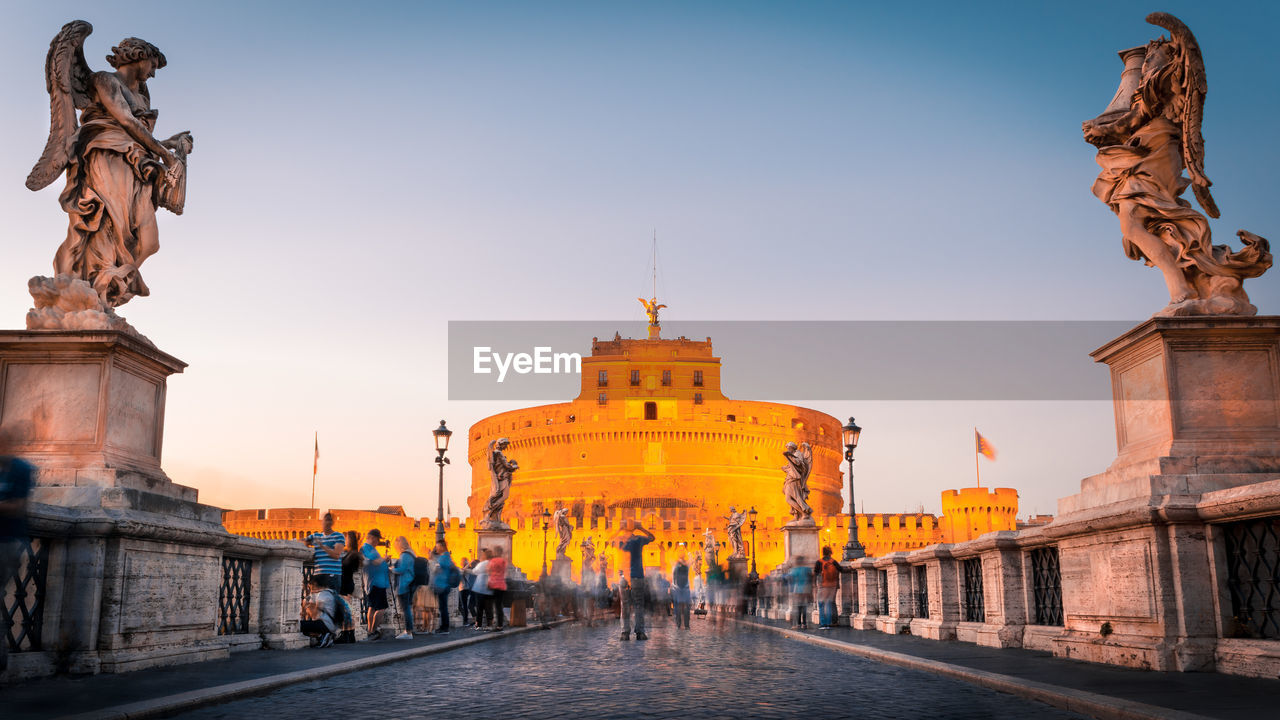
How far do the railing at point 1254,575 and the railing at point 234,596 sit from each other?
7.34 meters

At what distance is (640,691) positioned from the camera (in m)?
6.56

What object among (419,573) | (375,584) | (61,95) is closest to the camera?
(61,95)

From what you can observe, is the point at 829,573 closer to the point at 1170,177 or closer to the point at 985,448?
the point at 1170,177

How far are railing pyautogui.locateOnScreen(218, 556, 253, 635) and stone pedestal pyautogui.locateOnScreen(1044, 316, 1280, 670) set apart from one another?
672 centimetres

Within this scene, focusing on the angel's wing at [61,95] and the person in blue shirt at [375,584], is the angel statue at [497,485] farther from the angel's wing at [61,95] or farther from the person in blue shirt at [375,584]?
the angel's wing at [61,95]

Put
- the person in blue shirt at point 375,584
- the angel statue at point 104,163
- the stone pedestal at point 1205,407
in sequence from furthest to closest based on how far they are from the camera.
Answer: the person in blue shirt at point 375,584 < the angel statue at point 104,163 < the stone pedestal at point 1205,407

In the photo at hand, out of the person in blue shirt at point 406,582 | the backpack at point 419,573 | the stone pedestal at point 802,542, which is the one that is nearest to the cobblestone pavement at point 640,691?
the person in blue shirt at point 406,582

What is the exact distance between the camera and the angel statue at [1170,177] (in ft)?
23.6

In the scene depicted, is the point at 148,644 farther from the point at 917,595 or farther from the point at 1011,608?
→ the point at 917,595

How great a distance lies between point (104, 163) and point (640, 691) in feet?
17.8

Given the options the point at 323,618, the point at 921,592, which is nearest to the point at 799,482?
the point at 921,592

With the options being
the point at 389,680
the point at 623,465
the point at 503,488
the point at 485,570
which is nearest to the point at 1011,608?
the point at 389,680

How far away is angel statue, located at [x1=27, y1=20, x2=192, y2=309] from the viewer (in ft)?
24.2

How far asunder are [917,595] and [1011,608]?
3.56 m
